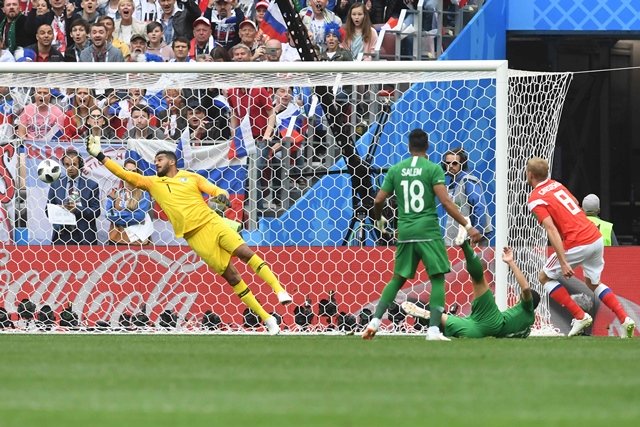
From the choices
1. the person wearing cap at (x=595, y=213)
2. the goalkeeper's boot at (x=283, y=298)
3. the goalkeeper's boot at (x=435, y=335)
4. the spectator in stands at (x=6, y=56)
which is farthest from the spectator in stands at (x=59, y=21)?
the goalkeeper's boot at (x=435, y=335)

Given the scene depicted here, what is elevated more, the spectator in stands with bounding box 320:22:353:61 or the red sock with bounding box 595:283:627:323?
the spectator in stands with bounding box 320:22:353:61

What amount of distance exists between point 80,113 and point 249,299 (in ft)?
12.1

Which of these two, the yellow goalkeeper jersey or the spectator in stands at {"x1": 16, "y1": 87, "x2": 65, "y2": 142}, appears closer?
the yellow goalkeeper jersey

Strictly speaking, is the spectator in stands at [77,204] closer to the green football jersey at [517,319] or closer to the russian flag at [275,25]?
the russian flag at [275,25]

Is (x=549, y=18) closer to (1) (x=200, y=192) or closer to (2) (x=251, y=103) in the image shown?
(2) (x=251, y=103)

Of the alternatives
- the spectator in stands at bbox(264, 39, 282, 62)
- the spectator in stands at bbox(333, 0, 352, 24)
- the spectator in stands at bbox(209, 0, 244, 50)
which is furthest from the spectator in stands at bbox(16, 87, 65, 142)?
the spectator in stands at bbox(333, 0, 352, 24)

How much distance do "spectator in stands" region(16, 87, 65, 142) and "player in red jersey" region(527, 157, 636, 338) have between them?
5.63 m

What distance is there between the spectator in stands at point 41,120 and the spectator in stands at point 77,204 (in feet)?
1.63

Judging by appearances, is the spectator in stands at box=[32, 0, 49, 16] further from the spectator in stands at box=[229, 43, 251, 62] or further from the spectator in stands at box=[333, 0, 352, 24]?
the spectator in stands at box=[333, 0, 352, 24]

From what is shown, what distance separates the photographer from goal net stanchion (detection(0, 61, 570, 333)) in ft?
52.3

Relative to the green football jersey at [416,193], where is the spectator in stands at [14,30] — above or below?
above

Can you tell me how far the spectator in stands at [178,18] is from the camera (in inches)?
784

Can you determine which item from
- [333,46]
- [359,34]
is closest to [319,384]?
[333,46]

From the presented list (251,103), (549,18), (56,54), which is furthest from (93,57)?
(549,18)
